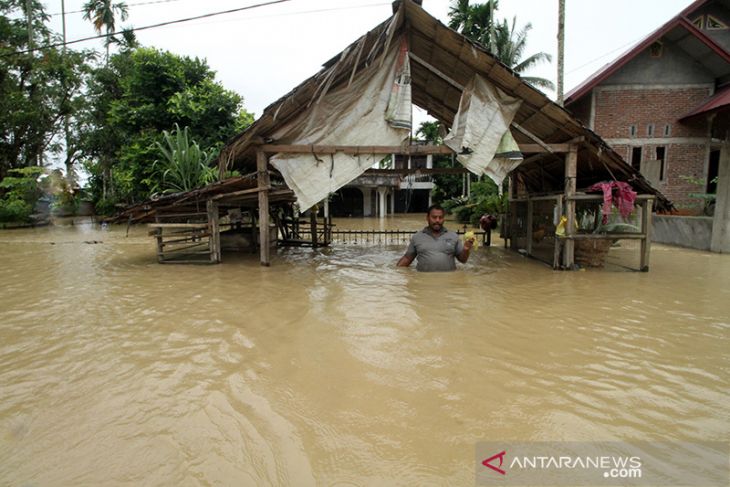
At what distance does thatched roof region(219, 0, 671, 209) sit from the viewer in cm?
662

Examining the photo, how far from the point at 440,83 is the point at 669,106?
42.4ft

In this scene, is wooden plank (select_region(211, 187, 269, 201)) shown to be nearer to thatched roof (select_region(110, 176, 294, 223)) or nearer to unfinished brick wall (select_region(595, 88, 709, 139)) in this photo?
thatched roof (select_region(110, 176, 294, 223))

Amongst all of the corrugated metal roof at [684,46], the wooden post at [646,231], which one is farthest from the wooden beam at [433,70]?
the corrugated metal roof at [684,46]

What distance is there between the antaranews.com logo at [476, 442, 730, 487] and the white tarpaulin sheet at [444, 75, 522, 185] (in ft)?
17.4

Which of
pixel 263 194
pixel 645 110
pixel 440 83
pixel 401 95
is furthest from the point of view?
pixel 645 110

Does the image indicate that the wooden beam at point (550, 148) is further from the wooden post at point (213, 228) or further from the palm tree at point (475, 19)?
the palm tree at point (475, 19)

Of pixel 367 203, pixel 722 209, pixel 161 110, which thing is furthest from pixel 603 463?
pixel 367 203

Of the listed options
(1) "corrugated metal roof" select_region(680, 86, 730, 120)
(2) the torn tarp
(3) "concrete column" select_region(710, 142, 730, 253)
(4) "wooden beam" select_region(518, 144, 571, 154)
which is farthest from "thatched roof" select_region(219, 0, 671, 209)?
(1) "corrugated metal roof" select_region(680, 86, 730, 120)

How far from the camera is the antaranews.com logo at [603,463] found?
2.08m

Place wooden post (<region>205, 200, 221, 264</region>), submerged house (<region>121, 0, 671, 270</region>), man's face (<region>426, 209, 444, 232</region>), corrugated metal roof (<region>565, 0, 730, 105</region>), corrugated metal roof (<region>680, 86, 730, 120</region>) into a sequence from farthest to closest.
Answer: corrugated metal roof (<region>565, 0, 730, 105</region>), corrugated metal roof (<region>680, 86, 730, 120</region>), wooden post (<region>205, 200, 221, 264</region>), submerged house (<region>121, 0, 671, 270</region>), man's face (<region>426, 209, 444, 232</region>)

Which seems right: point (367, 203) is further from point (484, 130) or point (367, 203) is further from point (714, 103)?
point (484, 130)

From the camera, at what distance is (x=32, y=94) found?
75.5 ft

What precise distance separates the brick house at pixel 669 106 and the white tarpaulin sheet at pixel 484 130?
10.7 meters

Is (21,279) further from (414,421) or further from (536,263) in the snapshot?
(536,263)
